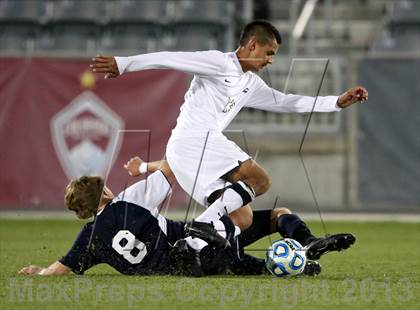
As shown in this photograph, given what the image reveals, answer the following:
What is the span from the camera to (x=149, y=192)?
657 cm

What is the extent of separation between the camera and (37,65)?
47.9ft

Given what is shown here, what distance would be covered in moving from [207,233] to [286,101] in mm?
1313

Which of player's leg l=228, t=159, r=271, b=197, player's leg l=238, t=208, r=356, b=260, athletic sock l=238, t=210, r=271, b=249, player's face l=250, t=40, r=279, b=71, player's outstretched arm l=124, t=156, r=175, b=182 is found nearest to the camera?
player's leg l=238, t=208, r=356, b=260

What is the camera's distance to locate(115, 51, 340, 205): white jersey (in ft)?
20.4

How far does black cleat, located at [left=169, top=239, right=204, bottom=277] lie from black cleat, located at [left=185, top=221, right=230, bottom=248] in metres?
0.09

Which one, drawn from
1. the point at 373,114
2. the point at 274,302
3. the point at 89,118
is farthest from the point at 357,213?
the point at 274,302

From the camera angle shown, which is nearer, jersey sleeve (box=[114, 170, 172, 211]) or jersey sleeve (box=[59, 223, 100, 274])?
jersey sleeve (box=[59, 223, 100, 274])

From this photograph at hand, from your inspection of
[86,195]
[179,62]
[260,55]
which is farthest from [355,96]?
[86,195]

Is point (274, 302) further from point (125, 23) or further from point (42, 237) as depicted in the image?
point (125, 23)

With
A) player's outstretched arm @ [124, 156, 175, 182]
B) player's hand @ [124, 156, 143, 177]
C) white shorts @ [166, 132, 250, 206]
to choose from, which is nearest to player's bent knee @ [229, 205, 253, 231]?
white shorts @ [166, 132, 250, 206]

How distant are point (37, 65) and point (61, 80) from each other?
493 mm

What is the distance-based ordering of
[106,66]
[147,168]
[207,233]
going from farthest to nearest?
[147,168] → [207,233] → [106,66]

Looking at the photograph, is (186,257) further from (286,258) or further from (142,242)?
(286,258)

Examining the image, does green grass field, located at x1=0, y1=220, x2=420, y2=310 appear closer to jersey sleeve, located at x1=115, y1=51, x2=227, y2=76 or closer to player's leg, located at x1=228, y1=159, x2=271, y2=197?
player's leg, located at x1=228, y1=159, x2=271, y2=197
